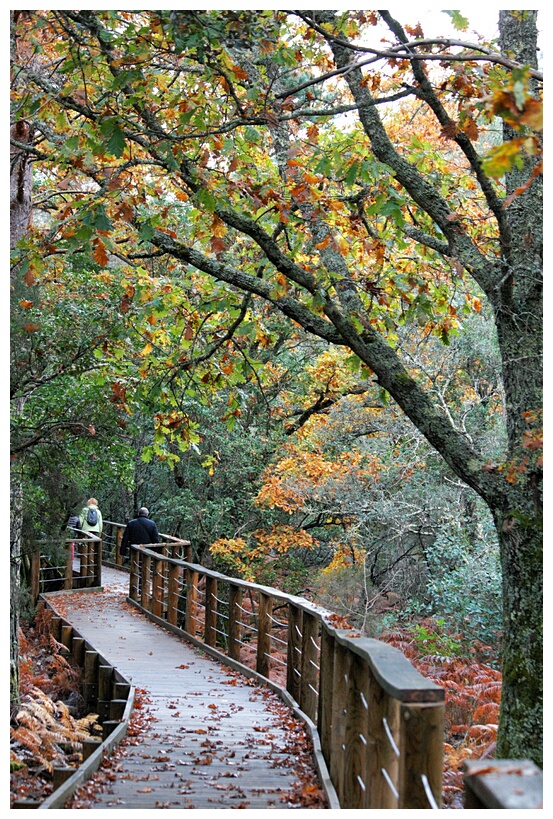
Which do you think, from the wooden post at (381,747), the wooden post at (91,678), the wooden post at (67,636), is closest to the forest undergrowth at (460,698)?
the wooden post at (381,747)

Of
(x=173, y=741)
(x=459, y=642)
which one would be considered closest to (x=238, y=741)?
(x=173, y=741)

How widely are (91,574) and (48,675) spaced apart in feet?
23.2

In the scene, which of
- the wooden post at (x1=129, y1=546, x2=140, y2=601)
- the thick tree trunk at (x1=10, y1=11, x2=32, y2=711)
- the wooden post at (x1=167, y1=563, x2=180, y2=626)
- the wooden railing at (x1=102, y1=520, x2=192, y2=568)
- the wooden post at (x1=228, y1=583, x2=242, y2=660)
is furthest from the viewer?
the wooden railing at (x1=102, y1=520, x2=192, y2=568)

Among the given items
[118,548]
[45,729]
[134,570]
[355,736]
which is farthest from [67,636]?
[118,548]

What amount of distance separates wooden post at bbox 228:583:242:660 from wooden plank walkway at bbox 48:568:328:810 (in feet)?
0.92

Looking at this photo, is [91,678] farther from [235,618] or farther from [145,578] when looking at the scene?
[145,578]

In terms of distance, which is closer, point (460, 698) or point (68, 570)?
point (460, 698)

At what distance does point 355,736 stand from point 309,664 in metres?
2.59

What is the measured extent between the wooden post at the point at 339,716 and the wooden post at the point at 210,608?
5.80 metres

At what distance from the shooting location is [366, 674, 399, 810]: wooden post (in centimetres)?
306

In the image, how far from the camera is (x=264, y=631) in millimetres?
8875

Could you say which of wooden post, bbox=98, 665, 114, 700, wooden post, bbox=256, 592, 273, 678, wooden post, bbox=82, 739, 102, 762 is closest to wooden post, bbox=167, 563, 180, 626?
wooden post, bbox=98, 665, 114, 700

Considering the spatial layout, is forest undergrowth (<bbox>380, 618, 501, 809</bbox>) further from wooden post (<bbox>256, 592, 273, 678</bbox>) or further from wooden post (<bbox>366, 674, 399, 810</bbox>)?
wooden post (<bbox>366, 674, 399, 810</bbox>)

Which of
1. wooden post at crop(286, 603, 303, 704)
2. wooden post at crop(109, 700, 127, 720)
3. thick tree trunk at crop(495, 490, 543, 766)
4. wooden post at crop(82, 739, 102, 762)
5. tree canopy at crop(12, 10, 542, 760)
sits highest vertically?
tree canopy at crop(12, 10, 542, 760)
